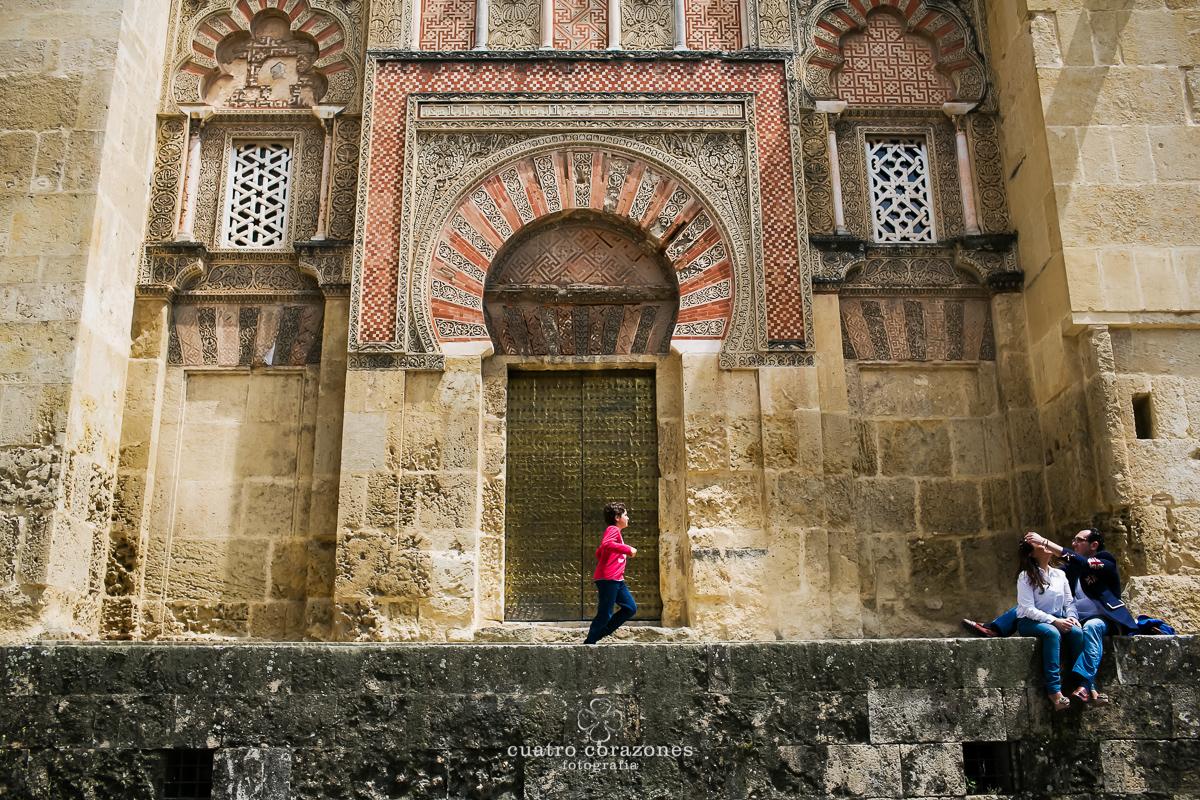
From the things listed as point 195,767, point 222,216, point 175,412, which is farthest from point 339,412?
point 195,767

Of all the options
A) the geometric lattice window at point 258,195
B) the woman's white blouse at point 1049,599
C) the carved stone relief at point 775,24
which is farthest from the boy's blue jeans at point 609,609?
the carved stone relief at point 775,24

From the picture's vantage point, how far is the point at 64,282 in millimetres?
6621

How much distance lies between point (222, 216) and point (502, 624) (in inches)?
138

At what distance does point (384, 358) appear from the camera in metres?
7.17

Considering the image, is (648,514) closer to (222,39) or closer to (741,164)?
(741,164)

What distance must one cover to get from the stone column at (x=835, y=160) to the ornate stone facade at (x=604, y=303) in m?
0.04

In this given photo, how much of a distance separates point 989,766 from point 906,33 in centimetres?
563

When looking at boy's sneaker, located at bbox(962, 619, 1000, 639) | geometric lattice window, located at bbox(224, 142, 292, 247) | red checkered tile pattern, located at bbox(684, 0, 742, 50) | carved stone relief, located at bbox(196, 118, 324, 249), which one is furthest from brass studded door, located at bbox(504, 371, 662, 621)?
red checkered tile pattern, located at bbox(684, 0, 742, 50)

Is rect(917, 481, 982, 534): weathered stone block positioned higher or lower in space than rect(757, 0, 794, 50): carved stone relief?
lower

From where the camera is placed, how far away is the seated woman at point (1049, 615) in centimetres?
475

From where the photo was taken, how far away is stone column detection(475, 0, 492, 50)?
7941 millimetres

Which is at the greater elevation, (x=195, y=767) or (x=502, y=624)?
(x=502, y=624)

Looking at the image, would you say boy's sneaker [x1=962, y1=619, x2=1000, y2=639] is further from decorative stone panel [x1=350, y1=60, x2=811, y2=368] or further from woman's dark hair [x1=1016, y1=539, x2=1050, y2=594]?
decorative stone panel [x1=350, y1=60, x2=811, y2=368]

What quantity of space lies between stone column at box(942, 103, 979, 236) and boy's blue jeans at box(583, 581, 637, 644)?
12.7 ft
